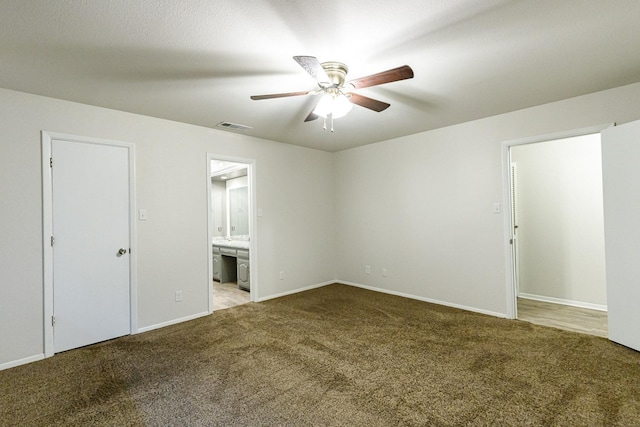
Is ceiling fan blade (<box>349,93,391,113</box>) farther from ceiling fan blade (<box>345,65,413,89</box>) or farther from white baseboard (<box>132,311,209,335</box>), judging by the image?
white baseboard (<box>132,311,209,335</box>)

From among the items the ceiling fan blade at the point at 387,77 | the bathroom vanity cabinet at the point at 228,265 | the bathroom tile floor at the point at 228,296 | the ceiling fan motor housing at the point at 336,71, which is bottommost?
the bathroom tile floor at the point at 228,296

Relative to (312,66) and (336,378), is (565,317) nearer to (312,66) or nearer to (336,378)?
(336,378)

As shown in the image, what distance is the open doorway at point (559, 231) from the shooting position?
408cm

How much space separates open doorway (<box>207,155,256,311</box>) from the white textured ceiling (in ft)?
5.23

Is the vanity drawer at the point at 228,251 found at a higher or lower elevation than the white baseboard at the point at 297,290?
higher

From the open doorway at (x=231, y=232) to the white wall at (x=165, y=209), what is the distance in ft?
0.48

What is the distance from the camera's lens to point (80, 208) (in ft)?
10.2

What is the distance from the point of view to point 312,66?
1.86 meters

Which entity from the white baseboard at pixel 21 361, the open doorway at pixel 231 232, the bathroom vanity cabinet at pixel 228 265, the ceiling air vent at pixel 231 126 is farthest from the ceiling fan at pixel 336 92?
the bathroom vanity cabinet at pixel 228 265

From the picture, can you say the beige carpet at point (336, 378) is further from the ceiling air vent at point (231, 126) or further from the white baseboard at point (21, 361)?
the ceiling air vent at point (231, 126)

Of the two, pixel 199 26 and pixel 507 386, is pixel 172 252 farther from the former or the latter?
pixel 507 386

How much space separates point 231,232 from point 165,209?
338cm

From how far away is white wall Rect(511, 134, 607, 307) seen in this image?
13.5ft

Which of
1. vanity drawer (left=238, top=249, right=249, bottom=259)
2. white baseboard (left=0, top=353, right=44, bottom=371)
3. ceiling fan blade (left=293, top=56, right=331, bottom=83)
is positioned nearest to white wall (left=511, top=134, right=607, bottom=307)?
ceiling fan blade (left=293, top=56, right=331, bottom=83)
